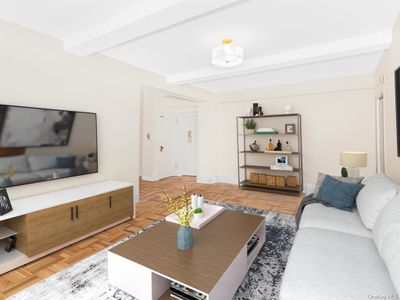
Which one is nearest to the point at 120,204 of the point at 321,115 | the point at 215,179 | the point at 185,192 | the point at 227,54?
the point at 185,192

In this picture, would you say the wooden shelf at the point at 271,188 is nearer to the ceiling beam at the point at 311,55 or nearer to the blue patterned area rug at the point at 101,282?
the blue patterned area rug at the point at 101,282

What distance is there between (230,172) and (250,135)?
3.65ft

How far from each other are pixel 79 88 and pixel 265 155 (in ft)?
13.2

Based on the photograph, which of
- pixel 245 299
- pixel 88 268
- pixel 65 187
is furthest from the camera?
pixel 65 187

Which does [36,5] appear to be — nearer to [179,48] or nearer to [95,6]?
[95,6]

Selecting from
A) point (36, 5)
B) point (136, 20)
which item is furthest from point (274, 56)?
point (36, 5)

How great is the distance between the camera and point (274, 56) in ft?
10.7

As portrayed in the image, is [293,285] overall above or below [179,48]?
below

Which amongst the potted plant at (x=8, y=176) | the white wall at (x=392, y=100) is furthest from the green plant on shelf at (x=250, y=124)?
the potted plant at (x=8, y=176)

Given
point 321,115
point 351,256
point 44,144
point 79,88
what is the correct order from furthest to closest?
1. point 321,115
2. point 79,88
3. point 44,144
4. point 351,256

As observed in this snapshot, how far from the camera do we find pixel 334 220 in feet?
6.70

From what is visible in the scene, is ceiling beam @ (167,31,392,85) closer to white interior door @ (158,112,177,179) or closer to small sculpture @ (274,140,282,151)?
small sculpture @ (274,140,282,151)

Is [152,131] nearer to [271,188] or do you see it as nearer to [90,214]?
[271,188]

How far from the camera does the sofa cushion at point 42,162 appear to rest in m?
2.45
